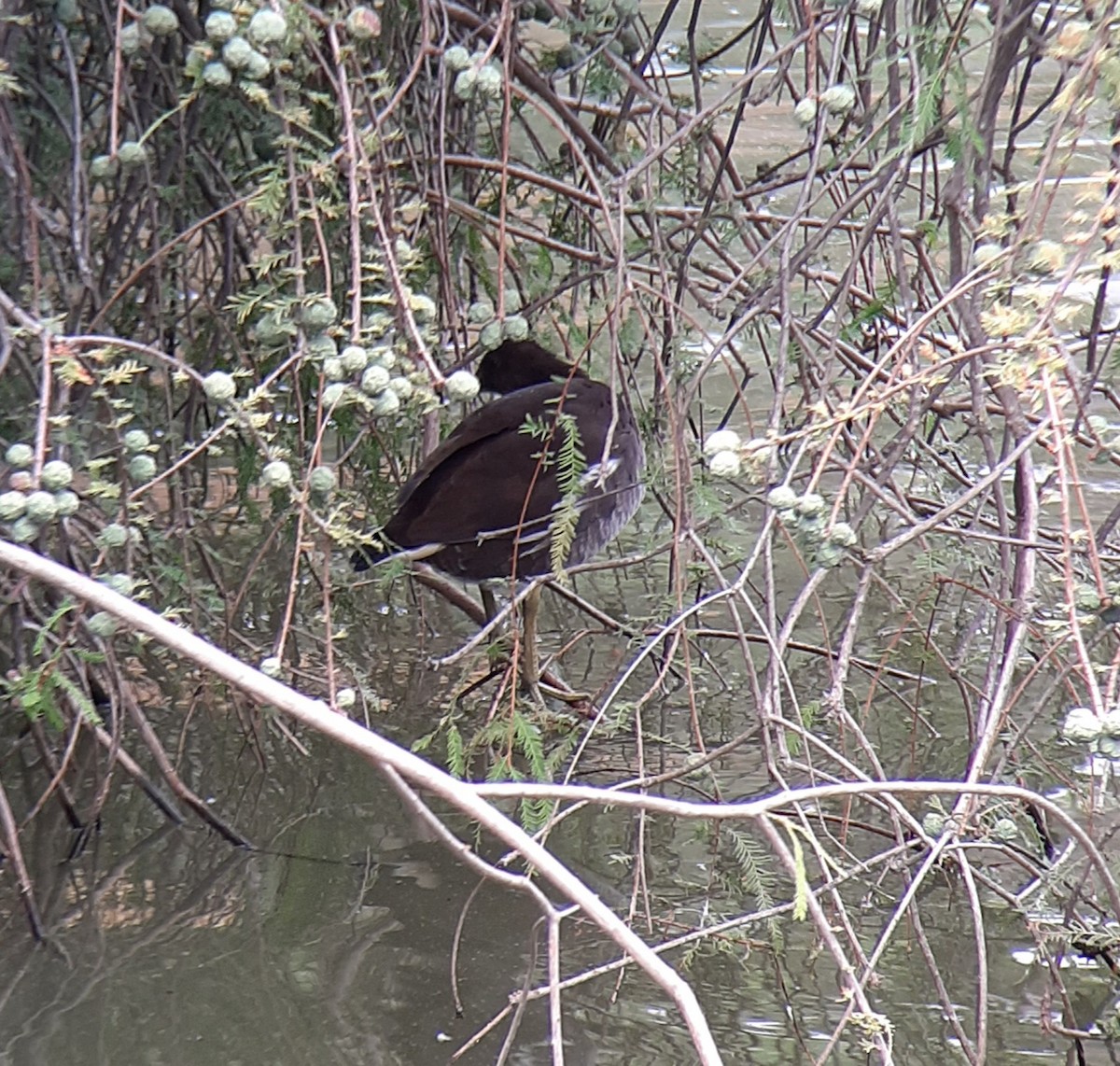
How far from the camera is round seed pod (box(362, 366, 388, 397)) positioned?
175cm

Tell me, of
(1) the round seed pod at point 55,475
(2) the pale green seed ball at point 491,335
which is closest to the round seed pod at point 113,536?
(1) the round seed pod at point 55,475

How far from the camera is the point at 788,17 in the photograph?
2561 mm

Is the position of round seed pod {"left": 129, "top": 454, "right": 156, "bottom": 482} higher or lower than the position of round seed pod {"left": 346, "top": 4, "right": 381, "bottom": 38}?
lower

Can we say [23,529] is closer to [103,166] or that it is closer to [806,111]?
[103,166]

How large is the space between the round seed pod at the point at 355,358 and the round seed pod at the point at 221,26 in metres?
0.42

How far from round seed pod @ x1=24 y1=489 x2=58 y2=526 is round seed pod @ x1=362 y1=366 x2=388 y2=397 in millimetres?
364

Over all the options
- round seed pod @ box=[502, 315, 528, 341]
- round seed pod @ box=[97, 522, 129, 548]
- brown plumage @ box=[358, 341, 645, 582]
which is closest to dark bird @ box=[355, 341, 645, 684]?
brown plumage @ box=[358, 341, 645, 582]

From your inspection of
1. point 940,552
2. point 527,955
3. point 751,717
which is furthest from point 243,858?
point 940,552

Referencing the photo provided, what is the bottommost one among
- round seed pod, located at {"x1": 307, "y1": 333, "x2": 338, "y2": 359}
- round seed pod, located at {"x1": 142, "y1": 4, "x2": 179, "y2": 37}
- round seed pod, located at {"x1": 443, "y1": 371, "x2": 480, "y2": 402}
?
round seed pod, located at {"x1": 443, "y1": 371, "x2": 480, "y2": 402}

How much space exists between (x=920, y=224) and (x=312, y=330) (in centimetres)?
103

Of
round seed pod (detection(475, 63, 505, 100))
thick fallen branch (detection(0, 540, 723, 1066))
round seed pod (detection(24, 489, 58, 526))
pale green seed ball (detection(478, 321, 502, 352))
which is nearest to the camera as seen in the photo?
thick fallen branch (detection(0, 540, 723, 1066))

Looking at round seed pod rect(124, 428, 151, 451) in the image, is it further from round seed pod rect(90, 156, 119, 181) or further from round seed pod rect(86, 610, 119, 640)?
round seed pod rect(90, 156, 119, 181)

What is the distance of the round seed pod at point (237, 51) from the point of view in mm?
1844

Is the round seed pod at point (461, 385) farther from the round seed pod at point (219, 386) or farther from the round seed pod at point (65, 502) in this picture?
the round seed pod at point (65, 502)
